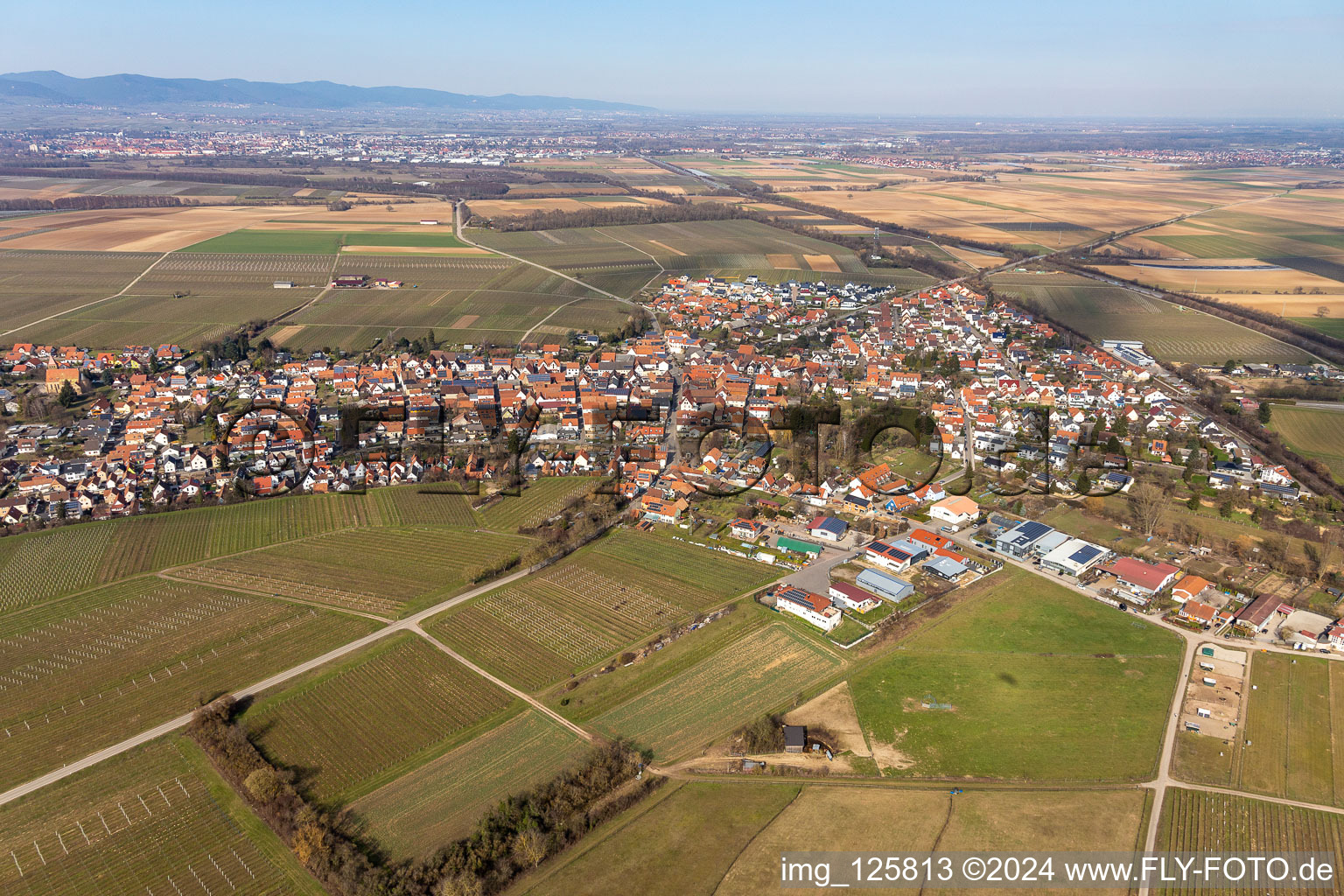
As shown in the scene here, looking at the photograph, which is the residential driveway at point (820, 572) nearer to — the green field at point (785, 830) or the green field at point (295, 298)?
the green field at point (785, 830)

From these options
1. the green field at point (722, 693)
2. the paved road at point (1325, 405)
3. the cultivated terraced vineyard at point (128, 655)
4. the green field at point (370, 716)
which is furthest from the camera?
the paved road at point (1325, 405)

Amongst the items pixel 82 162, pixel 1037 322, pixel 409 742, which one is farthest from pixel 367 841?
pixel 82 162

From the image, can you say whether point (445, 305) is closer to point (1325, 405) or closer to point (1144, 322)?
→ point (1144, 322)

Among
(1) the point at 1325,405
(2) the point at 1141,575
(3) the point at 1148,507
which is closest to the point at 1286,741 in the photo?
(2) the point at 1141,575

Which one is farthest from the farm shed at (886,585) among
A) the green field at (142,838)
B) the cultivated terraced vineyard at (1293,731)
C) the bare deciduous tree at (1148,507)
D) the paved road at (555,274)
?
the paved road at (555,274)

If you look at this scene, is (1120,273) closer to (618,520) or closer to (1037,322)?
(1037,322)

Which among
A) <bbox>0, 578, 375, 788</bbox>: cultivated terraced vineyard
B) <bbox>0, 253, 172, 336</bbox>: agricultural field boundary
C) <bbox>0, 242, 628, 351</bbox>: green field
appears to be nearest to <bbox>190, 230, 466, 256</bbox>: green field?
<bbox>0, 242, 628, 351</bbox>: green field
